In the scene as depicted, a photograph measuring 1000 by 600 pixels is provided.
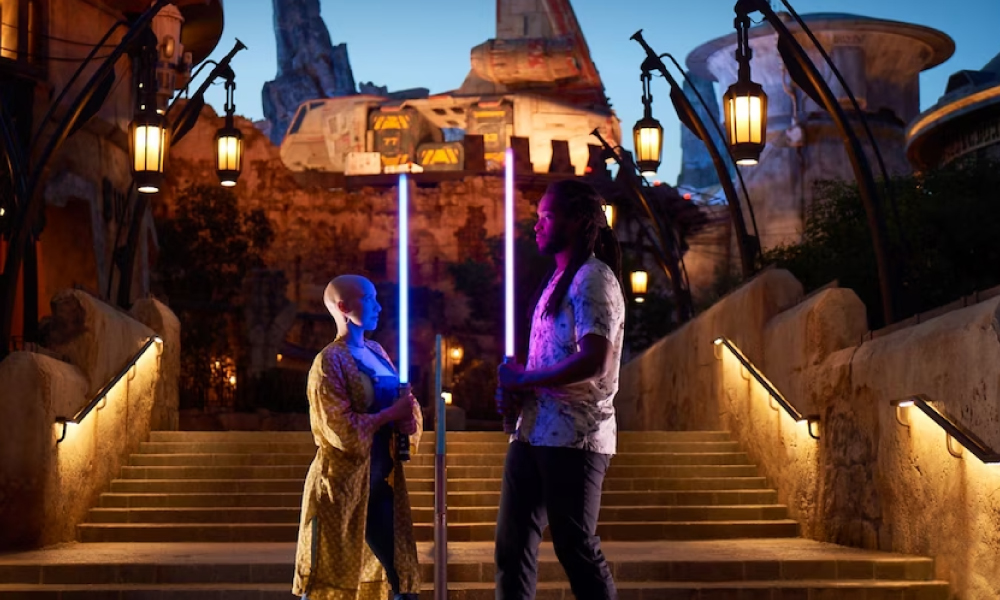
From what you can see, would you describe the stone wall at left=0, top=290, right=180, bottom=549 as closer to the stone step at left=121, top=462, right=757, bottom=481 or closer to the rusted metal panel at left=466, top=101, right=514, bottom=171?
the stone step at left=121, top=462, right=757, bottom=481

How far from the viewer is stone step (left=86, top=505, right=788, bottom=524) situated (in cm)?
1155

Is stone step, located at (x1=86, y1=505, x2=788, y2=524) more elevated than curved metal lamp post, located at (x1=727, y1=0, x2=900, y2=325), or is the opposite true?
curved metal lamp post, located at (x1=727, y1=0, x2=900, y2=325)

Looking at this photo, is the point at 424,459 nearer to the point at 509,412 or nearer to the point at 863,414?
the point at 863,414

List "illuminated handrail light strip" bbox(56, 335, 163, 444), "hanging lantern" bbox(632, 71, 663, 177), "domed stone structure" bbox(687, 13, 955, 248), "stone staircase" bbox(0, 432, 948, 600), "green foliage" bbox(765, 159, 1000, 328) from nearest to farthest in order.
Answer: "stone staircase" bbox(0, 432, 948, 600), "illuminated handrail light strip" bbox(56, 335, 163, 444), "green foliage" bbox(765, 159, 1000, 328), "hanging lantern" bbox(632, 71, 663, 177), "domed stone structure" bbox(687, 13, 955, 248)

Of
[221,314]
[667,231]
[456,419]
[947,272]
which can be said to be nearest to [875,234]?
[947,272]

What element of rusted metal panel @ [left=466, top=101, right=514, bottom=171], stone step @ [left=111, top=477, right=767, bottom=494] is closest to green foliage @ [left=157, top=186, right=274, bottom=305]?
rusted metal panel @ [left=466, top=101, right=514, bottom=171]

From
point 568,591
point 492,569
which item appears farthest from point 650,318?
point 568,591

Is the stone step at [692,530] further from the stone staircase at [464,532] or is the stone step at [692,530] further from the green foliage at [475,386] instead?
the green foliage at [475,386]

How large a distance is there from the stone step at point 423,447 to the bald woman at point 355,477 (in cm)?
715

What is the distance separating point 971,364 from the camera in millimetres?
7914

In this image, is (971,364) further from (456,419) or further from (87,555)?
(456,419)

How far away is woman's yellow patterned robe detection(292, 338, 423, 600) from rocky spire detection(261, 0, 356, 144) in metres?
76.8

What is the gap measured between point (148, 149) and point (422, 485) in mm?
3847

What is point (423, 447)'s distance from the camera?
45.0ft
